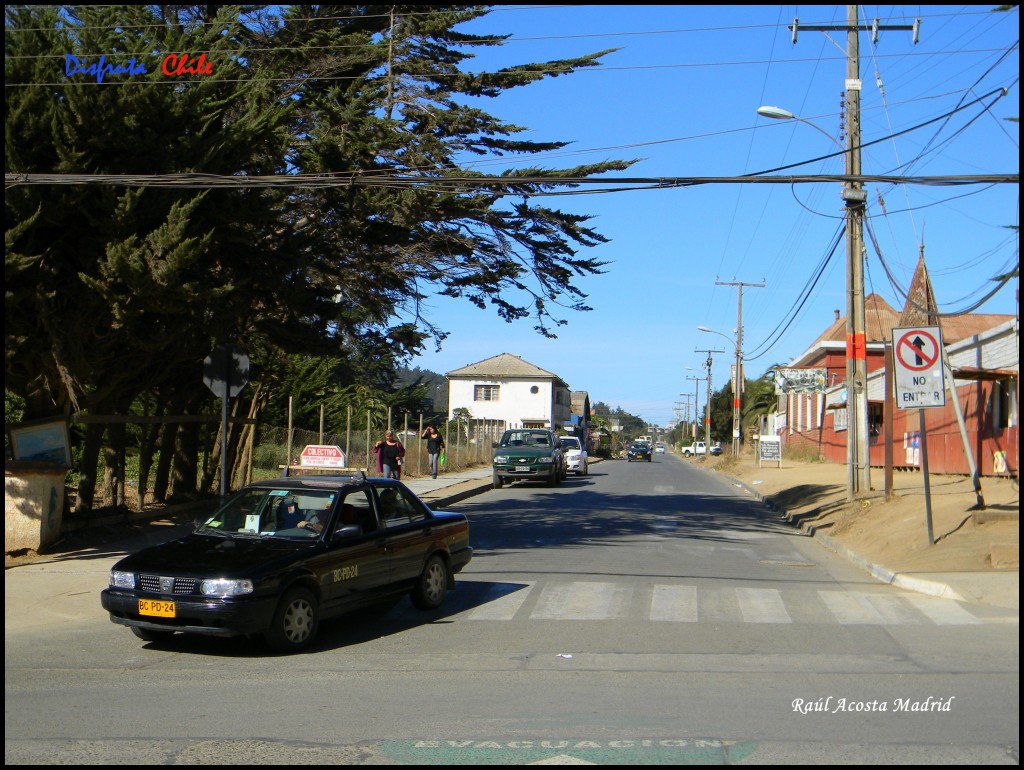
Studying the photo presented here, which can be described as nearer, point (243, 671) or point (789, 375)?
point (243, 671)

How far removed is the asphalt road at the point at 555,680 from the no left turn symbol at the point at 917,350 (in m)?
3.28

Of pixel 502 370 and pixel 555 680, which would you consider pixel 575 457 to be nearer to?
pixel 555 680

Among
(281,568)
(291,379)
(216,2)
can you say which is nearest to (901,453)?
(291,379)

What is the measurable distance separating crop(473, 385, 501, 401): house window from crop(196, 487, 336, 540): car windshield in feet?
273

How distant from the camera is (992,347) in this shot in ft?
66.7

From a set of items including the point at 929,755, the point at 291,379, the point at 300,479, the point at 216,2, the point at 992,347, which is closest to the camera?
the point at 929,755

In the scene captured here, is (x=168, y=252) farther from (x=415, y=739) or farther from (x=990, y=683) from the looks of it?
(x=990, y=683)

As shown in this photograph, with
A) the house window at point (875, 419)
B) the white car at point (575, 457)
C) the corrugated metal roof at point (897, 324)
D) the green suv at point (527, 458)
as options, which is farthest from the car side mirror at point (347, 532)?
the corrugated metal roof at point (897, 324)

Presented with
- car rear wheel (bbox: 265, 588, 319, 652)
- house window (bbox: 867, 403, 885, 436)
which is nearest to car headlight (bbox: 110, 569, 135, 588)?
car rear wheel (bbox: 265, 588, 319, 652)

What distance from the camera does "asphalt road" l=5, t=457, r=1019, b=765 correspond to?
5898 mm

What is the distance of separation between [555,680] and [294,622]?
97.0 inches

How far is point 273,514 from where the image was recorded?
957 centimetres

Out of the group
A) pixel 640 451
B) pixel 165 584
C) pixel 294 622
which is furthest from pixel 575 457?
pixel 640 451

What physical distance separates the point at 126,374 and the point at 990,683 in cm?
1295
